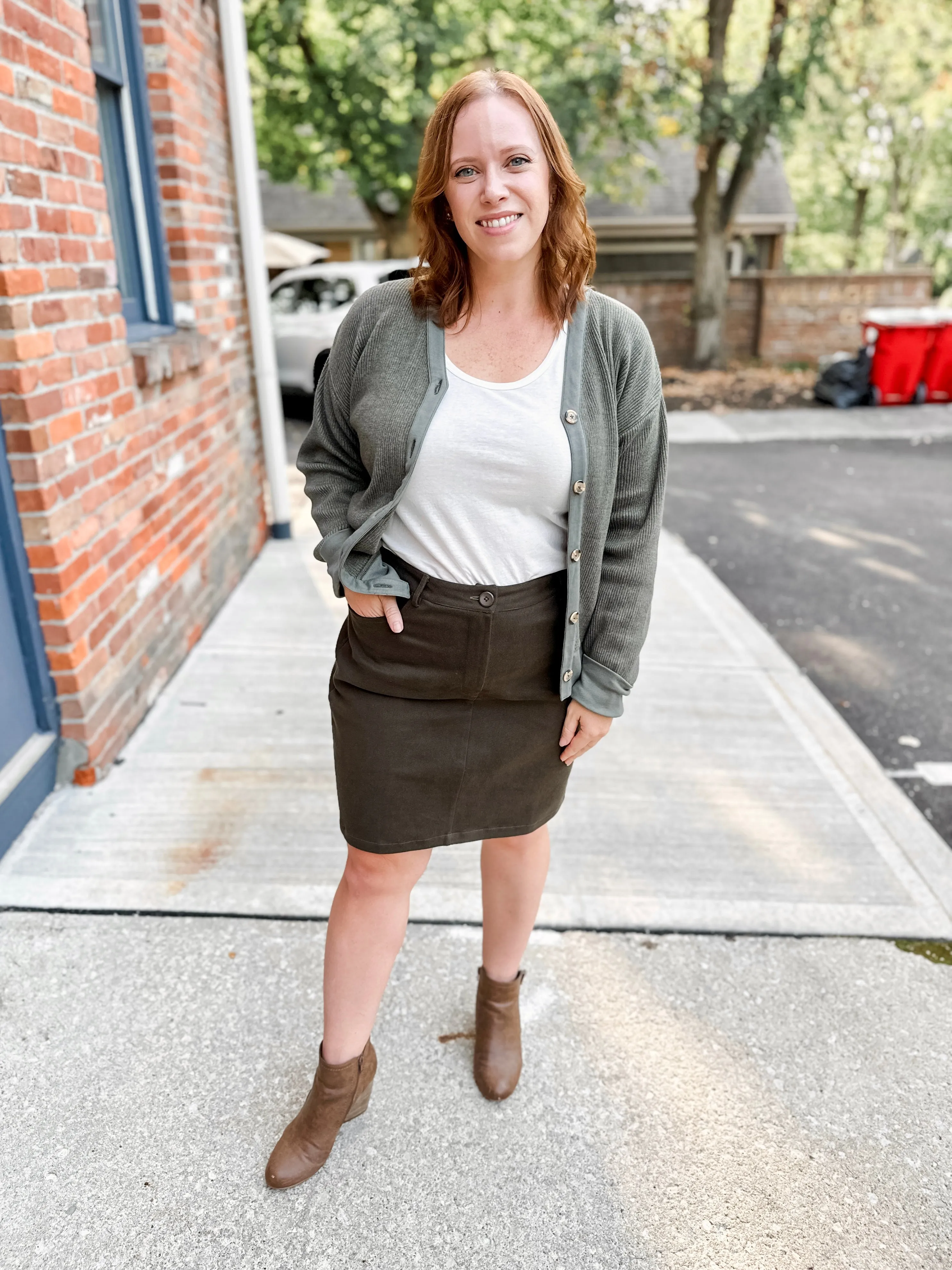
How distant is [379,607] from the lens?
1586mm

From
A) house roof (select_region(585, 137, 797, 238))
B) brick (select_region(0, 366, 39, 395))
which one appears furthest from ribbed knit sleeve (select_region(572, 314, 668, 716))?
house roof (select_region(585, 137, 797, 238))

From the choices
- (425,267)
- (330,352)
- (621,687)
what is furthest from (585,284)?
(621,687)

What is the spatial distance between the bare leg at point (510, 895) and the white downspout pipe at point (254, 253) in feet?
12.2

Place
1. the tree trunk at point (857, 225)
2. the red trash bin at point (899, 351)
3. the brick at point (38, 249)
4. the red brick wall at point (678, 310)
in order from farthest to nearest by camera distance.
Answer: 1. the tree trunk at point (857, 225)
2. the red brick wall at point (678, 310)
3. the red trash bin at point (899, 351)
4. the brick at point (38, 249)

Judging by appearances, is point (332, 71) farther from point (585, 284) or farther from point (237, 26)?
point (585, 284)

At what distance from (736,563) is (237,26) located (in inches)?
154

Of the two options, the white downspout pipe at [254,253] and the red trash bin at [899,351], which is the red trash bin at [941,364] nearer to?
the red trash bin at [899,351]

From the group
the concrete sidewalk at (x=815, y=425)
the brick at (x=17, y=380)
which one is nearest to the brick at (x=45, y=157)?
the brick at (x=17, y=380)

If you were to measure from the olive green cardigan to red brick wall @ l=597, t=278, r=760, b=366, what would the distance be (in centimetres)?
1369

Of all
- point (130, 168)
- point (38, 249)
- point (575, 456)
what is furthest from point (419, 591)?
point (130, 168)

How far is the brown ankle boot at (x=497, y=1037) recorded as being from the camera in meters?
1.90

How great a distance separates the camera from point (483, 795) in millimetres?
1704

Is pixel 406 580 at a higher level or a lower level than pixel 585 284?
lower

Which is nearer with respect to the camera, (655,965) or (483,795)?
(483,795)
